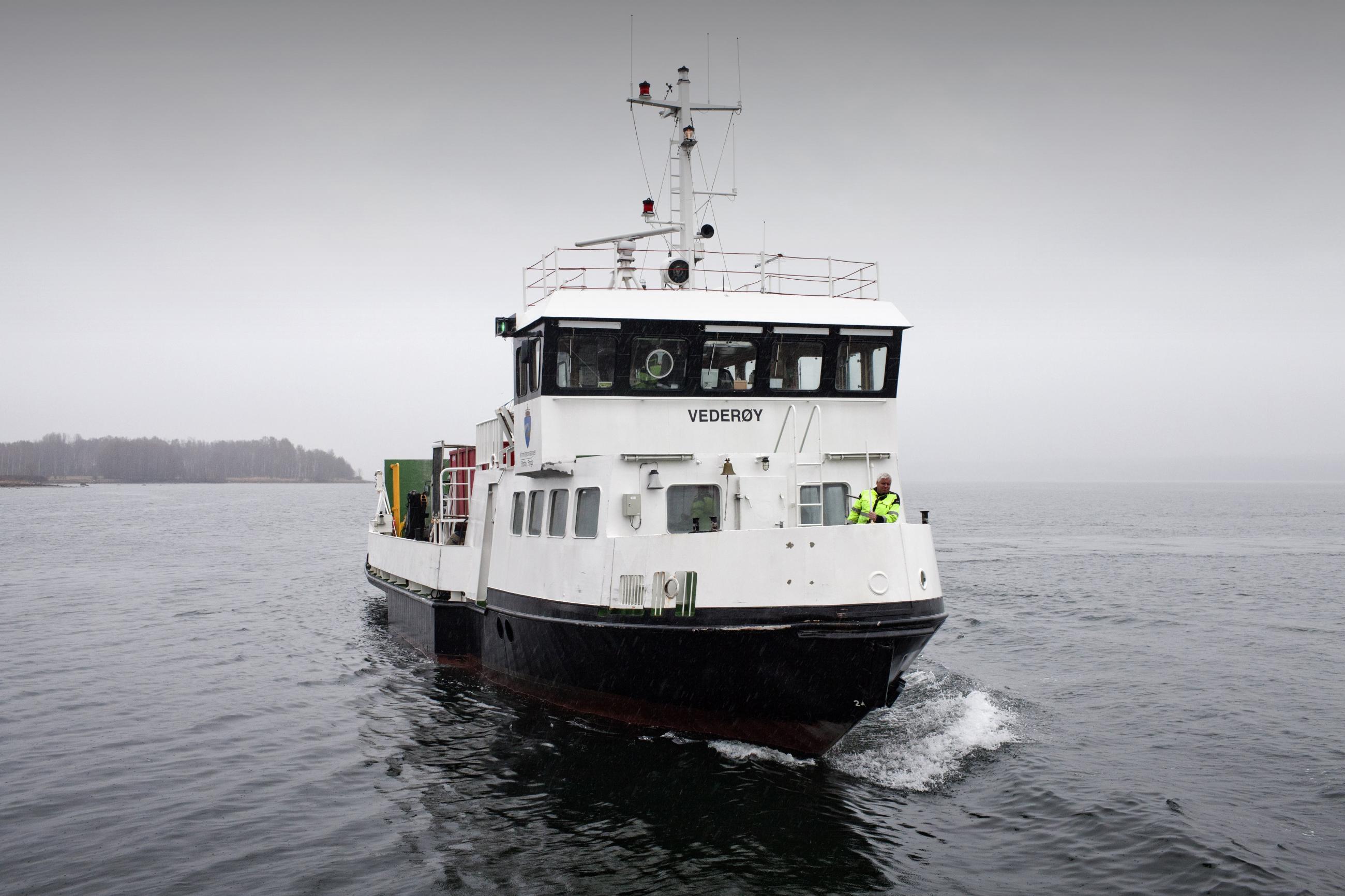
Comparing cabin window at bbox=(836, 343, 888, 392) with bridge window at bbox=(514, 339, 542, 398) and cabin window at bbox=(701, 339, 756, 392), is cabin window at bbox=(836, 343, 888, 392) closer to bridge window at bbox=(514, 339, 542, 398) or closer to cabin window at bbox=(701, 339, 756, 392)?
cabin window at bbox=(701, 339, 756, 392)

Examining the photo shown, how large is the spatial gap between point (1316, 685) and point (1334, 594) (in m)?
13.3

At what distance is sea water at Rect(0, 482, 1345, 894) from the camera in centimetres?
854

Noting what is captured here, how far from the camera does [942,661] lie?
58.3 feet

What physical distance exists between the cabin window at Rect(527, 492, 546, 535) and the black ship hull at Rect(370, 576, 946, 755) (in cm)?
116

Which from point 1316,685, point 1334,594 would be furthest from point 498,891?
point 1334,594

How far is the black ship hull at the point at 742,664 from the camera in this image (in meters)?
10.2

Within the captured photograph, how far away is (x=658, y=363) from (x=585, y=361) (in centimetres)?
97

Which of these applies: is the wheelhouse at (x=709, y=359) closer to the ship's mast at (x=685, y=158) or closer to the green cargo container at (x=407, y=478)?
the ship's mast at (x=685, y=158)

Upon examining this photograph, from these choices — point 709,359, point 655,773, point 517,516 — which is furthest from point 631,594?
point 517,516

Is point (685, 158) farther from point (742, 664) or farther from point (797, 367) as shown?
point (742, 664)

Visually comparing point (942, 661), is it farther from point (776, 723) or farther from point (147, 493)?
point (147, 493)

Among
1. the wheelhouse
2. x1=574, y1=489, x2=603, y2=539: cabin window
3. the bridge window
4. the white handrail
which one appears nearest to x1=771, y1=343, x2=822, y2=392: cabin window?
the wheelhouse

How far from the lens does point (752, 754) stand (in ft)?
36.8

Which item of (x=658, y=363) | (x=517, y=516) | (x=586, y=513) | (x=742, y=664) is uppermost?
(x=658, y=363)
